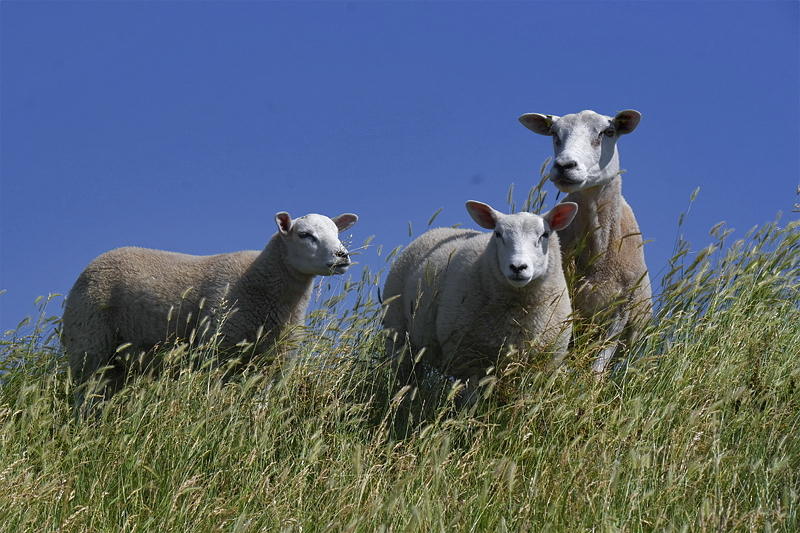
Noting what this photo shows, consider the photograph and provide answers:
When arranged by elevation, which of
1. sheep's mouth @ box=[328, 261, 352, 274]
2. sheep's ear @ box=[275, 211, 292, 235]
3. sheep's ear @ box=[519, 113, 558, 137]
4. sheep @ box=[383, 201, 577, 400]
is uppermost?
sheep's ear @ box=[519, 113, 558, 137]

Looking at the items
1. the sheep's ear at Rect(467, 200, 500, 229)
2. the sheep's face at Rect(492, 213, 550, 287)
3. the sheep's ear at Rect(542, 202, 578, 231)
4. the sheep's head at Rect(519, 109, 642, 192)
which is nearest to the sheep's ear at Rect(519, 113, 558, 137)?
→ the sheep's head at Rect(519, 109, 642, 192)

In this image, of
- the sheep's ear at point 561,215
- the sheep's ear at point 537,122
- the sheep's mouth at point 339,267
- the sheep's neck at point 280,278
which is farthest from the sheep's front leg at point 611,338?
the sheep's neck at point 280,278

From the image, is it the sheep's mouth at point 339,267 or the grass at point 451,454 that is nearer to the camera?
the grass at point 451,454

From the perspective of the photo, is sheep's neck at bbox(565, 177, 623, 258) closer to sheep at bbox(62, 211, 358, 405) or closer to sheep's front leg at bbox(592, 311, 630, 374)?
sheep's front leg at bbox(592, 311, 630, 374)

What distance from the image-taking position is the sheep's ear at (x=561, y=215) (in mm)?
5723

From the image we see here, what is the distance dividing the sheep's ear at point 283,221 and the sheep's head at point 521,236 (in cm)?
190

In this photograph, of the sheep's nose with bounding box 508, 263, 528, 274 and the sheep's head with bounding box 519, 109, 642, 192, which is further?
the sheep's head with bounding box 519, 109, 642, 192

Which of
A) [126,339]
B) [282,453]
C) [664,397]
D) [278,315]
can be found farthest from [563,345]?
[126,339]

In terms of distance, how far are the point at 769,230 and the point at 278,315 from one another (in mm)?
4356

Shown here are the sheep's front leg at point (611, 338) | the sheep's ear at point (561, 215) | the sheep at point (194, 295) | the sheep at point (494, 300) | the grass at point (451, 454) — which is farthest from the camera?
the sheep at point (194, 295)

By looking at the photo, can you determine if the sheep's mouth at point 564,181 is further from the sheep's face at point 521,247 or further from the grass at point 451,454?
the grass at point 451,454

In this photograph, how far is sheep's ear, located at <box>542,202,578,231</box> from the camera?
18.8 ft

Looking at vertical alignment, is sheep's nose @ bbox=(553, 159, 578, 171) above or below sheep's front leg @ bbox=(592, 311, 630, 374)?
above

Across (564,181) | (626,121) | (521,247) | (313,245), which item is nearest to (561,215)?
(564,181)
